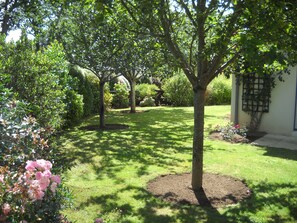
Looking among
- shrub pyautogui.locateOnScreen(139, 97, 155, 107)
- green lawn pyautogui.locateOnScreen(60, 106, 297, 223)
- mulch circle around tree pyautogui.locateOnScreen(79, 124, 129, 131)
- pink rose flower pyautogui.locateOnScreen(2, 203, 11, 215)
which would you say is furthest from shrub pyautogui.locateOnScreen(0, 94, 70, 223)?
shrub pyautogui.locateOnScreen(139, 97, 155, 107)

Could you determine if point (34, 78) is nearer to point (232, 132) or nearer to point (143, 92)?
point (232, 132)

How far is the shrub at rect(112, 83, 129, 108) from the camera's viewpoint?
18.9 m

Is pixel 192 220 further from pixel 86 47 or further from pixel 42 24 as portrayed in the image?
pixel 42 24

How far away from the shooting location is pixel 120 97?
751 inches

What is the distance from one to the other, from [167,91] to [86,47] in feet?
34.1

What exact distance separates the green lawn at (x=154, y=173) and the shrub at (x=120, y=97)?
798 cm

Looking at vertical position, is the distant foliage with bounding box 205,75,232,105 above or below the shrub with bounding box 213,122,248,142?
above

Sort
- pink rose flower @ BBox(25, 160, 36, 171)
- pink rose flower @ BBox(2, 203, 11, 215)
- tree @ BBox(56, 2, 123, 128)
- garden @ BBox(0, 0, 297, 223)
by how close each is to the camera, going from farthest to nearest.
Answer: tree @ BBox(56, 2, 123, 128), garden @ BBox(0, 0, 297, 223), pink rose flower @ BBox(25, 160, 36, 171), pink rose flower @ BBox(2, 203, 11, 215)

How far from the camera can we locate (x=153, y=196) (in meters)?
5.17

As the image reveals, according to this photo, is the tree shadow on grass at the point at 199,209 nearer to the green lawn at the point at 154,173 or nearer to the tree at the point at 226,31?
the green lawn at the point at 154,173

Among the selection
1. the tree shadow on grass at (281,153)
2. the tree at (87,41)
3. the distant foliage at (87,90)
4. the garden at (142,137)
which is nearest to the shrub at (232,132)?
the garden at (142,137)

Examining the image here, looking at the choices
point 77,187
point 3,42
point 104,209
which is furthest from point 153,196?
point 3,42

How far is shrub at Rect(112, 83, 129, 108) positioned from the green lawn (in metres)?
7.98

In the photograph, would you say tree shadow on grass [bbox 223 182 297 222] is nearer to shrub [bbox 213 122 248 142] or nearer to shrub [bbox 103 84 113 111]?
shrub [bbox 213 122 248 142]
